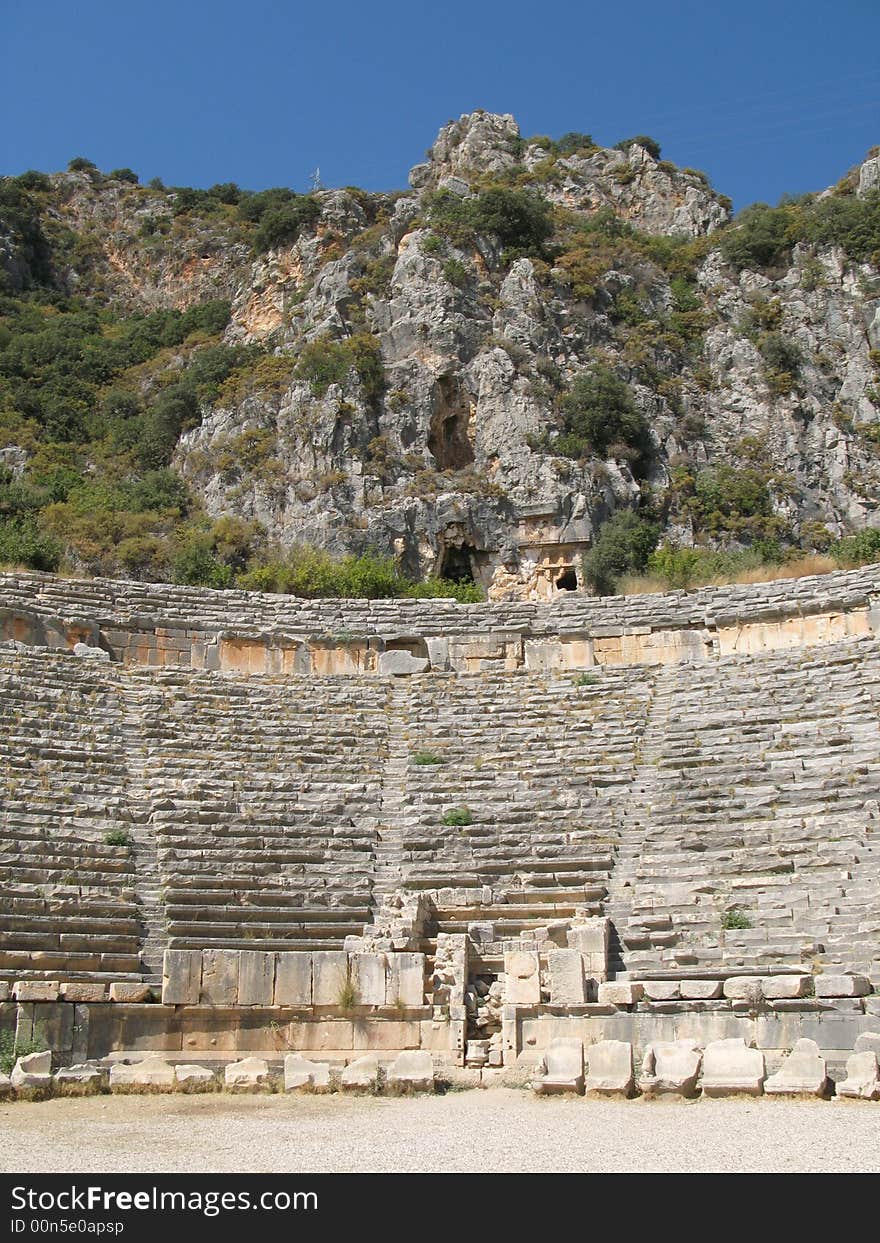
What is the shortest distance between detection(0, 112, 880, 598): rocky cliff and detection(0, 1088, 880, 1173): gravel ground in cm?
2186

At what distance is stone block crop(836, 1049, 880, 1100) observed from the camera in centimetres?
833

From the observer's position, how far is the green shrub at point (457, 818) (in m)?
14.8

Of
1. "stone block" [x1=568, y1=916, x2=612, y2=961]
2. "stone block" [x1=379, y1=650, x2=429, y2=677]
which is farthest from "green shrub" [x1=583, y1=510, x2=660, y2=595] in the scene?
"stone block" [x1=568, y1=916, x2=612, y2=961]

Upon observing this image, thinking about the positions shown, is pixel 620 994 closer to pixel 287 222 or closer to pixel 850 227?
pixel 850 227

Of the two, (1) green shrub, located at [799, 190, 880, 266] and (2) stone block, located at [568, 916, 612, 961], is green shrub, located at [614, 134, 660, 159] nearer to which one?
(1) green shrub, located at [799, 190, 880, 266]

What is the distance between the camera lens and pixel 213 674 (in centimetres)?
1934

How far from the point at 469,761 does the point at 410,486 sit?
1620 cm

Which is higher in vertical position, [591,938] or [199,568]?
[199,568]

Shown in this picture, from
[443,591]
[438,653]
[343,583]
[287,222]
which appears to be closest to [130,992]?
[438,653]

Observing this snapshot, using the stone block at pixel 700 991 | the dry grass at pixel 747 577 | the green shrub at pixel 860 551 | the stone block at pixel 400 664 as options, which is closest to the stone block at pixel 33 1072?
the stone block at pixel 700 991

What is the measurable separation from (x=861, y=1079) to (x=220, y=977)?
18.3 feet

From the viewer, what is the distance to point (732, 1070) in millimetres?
8859

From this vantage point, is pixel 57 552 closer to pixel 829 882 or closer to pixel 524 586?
pixel 524 586

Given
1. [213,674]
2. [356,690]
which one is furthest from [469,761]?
[213,674]
